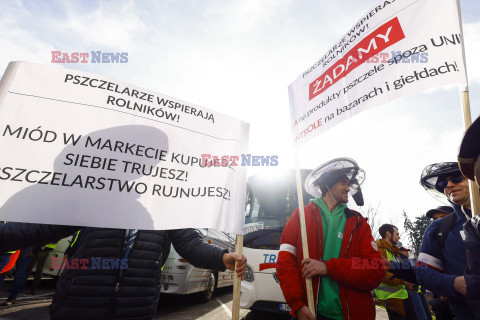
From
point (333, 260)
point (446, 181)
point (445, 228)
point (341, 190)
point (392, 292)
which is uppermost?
point (446, 181)

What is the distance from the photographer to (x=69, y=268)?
1.68 metres

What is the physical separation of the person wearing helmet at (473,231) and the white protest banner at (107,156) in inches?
55.9

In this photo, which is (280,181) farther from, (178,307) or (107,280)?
(107,280)

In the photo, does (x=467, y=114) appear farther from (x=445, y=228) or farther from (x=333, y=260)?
(x=333, y=260)

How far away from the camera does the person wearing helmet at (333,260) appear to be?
199 centimetres

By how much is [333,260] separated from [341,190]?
0.71 metres

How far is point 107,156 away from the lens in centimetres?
195

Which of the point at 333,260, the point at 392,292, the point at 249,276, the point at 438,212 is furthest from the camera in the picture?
the point at 438,212

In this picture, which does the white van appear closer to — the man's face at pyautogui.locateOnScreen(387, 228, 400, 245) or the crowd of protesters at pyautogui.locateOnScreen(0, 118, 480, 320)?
the man's face at pyautogui.locateOnScreen(387, 228, 400, 245)

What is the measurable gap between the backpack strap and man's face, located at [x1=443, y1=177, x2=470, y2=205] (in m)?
0.18

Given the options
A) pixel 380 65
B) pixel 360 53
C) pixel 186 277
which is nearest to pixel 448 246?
pixel 380 65

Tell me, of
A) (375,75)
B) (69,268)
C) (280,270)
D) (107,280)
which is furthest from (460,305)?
(69,268)

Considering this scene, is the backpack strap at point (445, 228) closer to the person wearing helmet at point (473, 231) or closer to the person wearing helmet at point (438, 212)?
the person wearing helmet at point (473, 231)

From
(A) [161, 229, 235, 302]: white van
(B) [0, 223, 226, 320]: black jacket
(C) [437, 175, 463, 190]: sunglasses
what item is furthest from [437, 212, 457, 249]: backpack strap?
(A) [161, 229, 235, 302]: white van
